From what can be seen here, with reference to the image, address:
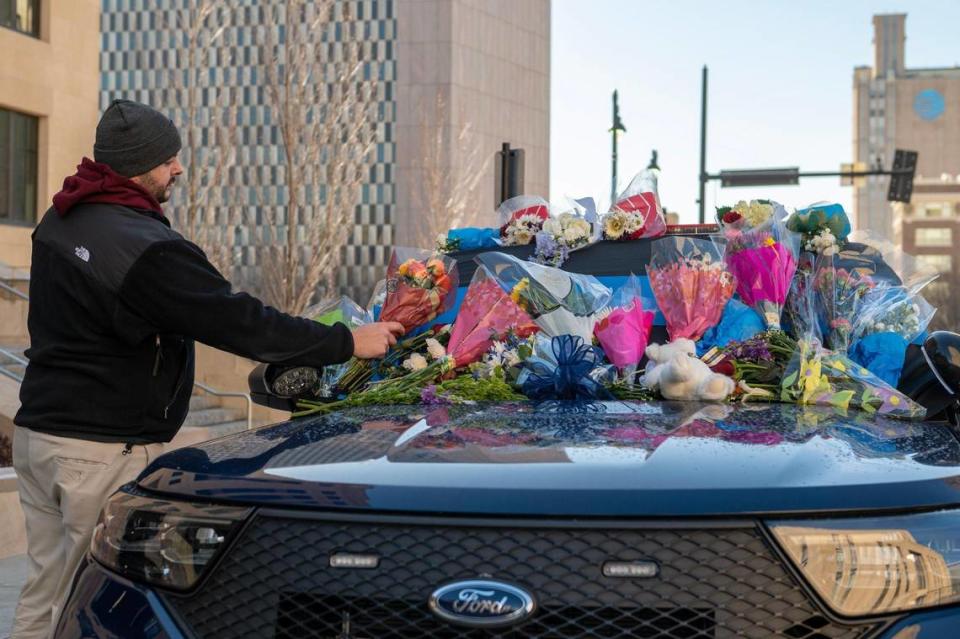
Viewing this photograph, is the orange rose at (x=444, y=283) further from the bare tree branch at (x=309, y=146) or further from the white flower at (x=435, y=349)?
the bare tree branch at (x=309, y=146)

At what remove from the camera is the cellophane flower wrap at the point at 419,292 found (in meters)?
4.23

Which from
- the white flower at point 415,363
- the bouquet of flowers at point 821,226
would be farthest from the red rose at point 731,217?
the white flower at point 415,363

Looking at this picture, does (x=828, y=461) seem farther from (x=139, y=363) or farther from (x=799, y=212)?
(x=799, y=212)

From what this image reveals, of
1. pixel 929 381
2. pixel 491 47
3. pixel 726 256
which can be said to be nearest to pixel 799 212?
pixel 726 256

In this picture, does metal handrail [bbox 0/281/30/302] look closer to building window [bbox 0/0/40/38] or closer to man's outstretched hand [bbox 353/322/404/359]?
building window [bbox 0/0/40/38]

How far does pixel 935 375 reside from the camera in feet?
12.3

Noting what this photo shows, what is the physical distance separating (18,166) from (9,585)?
15.3 m

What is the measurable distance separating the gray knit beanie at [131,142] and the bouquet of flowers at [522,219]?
1.53 metres

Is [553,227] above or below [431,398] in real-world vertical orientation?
above

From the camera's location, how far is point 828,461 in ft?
8.05

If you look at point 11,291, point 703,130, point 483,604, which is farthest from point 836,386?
point 703,130

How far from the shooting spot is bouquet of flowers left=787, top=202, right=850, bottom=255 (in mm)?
4492

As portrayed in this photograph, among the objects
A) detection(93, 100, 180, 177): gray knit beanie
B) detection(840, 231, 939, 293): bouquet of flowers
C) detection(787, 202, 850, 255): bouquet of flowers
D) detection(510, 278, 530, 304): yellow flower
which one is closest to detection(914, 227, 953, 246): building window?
detection(840, 231, 939, 293): bouquet of flowers

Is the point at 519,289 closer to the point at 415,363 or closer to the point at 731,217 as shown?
the point at 415,363
